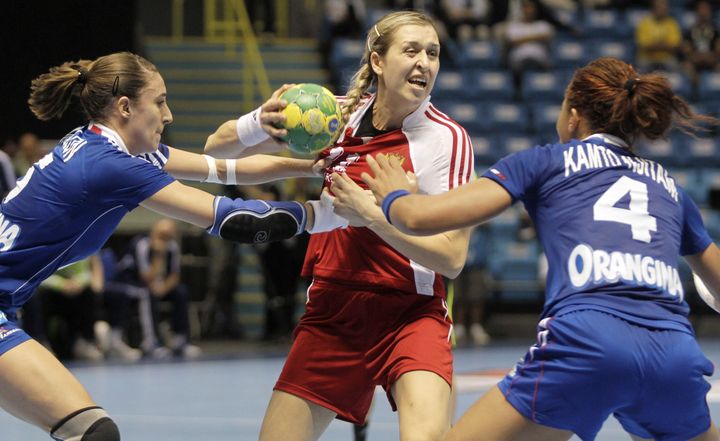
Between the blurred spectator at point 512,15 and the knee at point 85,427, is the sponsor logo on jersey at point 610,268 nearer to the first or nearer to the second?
the knee at point 85,427

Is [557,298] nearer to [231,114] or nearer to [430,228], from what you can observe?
[430,228]

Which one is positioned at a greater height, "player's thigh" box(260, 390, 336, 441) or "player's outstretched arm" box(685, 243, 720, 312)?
"player's outstretched arm" box(685, 243, 720, 312)

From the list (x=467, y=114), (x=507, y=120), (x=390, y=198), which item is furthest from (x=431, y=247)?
(x=507, y=120)

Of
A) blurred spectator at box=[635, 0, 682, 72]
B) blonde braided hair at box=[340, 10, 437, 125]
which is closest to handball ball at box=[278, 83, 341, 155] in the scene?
blonde braided hair at box=[340, 10, 437, 125]

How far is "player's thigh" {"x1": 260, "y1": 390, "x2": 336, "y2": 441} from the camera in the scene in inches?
135

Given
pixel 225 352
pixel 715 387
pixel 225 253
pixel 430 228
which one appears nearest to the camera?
pixel 430 228

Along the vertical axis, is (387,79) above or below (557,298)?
above

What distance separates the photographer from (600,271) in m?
2.79

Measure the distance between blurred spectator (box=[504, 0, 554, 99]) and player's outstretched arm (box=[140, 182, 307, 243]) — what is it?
10606mm

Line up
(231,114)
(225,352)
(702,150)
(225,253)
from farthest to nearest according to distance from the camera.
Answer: (231,114) < (702,150) < (225,253) < (225,352)

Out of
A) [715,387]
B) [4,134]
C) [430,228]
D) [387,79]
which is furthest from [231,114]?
[430,228]

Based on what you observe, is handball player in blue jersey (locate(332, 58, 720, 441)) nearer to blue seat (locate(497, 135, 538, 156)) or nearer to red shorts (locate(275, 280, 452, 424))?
red shorts (locate(275, 280, 452, 424))

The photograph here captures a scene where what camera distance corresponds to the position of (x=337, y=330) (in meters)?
3.58

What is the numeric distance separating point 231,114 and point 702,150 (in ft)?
18.9
